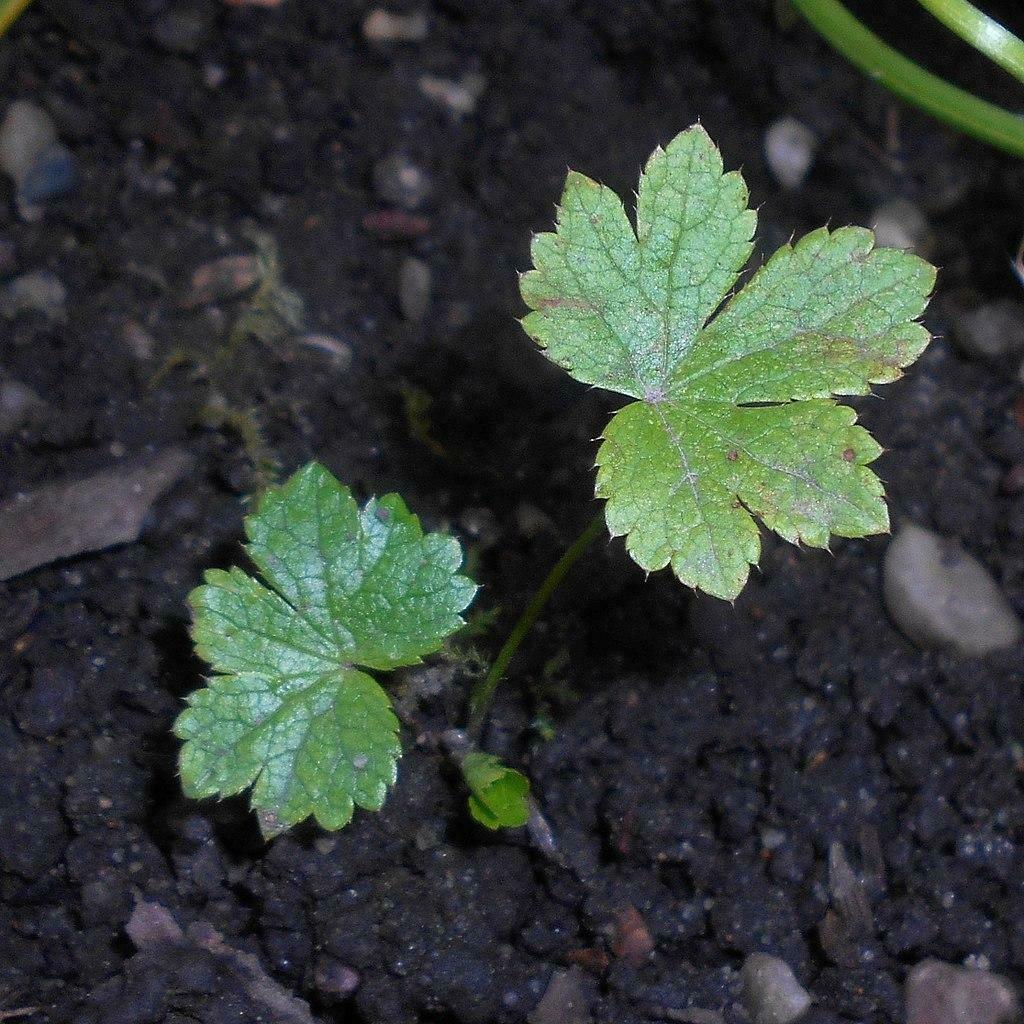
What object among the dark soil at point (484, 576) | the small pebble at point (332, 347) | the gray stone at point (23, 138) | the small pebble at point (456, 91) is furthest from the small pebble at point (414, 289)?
the gray stone at point (23, 138)

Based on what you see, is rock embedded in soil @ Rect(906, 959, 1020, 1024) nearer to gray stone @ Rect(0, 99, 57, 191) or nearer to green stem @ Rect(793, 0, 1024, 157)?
green stem @ Rect(793, 0, 1024, 157)

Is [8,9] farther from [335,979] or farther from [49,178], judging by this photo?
[335,979]

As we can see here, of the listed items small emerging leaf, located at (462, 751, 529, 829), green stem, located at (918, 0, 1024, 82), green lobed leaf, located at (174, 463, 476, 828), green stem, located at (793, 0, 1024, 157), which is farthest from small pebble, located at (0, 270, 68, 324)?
green stem, located at (918, 0, 1024, 82)

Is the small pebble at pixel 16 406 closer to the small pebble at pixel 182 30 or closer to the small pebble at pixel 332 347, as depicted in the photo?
the small pebble at pixel 332 347

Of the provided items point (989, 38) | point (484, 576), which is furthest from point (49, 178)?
point (989, 38)

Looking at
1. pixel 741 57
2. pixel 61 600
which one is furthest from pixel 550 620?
pixel 741 57

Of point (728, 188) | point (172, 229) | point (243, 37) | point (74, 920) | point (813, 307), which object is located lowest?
point (74, 920)

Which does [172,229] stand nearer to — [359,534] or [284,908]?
[359,534]
